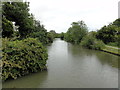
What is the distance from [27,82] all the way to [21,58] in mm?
1312

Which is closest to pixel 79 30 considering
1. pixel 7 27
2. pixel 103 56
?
pixel 103 56

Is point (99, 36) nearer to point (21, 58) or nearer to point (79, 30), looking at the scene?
point (79, 30)

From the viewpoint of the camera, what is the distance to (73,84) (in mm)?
4770

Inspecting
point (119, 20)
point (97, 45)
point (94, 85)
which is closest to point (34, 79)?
point (94, 85)

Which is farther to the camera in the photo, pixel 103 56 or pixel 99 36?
pixel 99 36

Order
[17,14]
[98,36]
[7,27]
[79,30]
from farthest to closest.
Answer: [79,30] → [98,36] → [17,14] → [7,27]

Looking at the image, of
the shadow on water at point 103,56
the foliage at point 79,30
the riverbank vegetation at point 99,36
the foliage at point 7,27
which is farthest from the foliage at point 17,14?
the foliage at point 79,30

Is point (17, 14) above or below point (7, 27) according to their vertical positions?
above

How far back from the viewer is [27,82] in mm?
4879

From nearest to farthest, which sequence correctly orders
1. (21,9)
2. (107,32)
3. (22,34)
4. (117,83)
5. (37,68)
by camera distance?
(117,83), (37,68), (21,9), (22,34), (107,32)

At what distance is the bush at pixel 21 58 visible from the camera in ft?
15.2

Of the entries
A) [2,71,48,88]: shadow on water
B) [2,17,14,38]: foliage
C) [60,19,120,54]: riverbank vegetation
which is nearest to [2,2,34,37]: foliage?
[2,17,14,38]: foliage

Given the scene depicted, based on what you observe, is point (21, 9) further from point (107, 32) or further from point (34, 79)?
point (107, 32)

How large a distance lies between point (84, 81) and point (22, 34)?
8.90 meters
